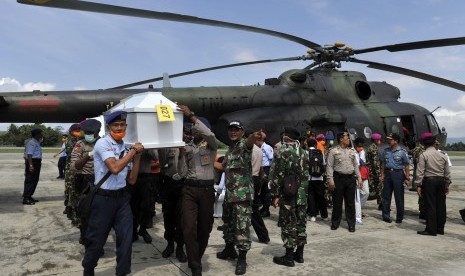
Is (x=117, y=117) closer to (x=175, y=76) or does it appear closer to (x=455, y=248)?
(x=455, y=248)

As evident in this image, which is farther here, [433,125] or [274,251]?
[433,125]

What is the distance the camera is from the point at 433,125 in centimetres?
1209

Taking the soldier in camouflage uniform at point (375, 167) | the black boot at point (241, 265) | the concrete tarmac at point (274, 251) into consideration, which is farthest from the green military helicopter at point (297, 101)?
the black boot at point (241, 265)

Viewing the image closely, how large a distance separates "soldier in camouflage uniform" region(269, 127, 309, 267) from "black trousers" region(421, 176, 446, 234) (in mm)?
2850

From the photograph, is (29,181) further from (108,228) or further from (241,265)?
(241,265)

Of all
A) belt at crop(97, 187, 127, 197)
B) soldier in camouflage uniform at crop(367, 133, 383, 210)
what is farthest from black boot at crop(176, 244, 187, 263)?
soldier in camouflage uniform at crop(367, 133, 383, 210)

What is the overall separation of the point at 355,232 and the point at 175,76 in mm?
6460

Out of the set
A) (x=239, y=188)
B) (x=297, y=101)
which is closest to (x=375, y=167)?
(x=297, y=101)

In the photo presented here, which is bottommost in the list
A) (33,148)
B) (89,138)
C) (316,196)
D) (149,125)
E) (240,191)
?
(316,196)

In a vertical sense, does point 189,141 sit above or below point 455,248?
above

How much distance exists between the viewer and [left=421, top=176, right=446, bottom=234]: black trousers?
21.4 feet

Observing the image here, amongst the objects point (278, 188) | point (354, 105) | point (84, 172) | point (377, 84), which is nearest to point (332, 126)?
point (354, 105)

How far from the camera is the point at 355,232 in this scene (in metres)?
6.61

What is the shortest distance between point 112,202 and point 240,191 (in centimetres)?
151
